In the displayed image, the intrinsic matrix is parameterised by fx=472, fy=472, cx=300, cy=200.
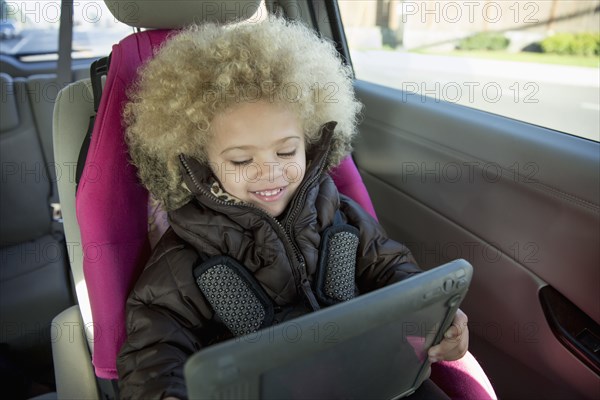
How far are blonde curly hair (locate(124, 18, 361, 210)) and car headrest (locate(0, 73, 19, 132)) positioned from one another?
1431mm

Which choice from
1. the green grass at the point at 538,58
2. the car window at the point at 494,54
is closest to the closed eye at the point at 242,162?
the car window at the point at 494,54

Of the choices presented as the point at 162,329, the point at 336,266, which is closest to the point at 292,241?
the point at 336,266

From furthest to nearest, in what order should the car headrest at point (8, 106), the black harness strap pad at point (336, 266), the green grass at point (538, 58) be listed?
the car headrest at point (8, 106)
the green grass at point (538, 58)
the black harness strap pad at point (336, 266)

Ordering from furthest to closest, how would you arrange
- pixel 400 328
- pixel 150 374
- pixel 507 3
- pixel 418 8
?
pixel 418 8 < pixel 507 3 < pixel 150 374 < pixel 400 328

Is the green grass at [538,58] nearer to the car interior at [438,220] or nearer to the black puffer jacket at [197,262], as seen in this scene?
the car interior at [438,220]

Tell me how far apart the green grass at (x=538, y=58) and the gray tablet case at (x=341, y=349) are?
93cm

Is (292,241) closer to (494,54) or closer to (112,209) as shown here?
(112,209)

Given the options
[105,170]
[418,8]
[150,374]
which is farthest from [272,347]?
[418,8]

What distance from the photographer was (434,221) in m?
1.65

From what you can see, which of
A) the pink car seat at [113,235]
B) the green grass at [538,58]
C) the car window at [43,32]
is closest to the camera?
the pink car seat at [113,235]

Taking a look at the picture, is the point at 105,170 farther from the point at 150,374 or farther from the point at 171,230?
the point at 150,374

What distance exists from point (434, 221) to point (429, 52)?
71 cm

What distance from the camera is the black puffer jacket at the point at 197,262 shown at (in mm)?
957

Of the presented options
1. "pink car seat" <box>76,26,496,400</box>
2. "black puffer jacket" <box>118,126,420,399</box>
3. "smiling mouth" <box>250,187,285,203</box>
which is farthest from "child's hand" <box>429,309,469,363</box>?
"smiling mouth" <box>250,187,285,203</box>
